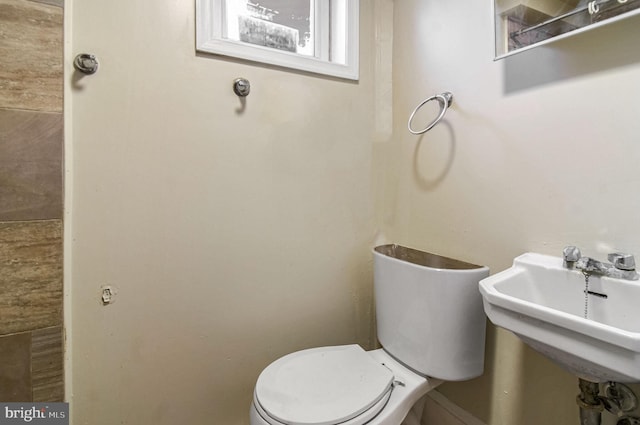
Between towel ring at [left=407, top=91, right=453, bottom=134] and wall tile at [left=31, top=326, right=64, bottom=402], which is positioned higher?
towel ring at [left=407, top=91, right=453, bottom=134]

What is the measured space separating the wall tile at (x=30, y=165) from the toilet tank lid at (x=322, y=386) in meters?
0.85

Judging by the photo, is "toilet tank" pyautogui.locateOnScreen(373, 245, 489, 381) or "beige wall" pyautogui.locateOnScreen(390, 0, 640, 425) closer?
"beige wall" pyautogui.locateOnScreen(390, 0, 640, 425)

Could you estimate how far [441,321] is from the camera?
41.1 inches

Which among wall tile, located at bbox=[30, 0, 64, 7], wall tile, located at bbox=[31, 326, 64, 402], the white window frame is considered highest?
the white window frame

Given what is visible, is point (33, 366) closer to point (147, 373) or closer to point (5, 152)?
point (147, 373)

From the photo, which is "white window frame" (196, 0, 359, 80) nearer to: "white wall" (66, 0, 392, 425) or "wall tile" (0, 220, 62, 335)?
"white wall" (66, 0, 392, 425)

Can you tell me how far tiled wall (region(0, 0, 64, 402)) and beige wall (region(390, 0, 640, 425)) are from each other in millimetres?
1300

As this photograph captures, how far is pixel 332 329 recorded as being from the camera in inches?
58.3

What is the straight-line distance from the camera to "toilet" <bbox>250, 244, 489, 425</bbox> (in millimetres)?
921

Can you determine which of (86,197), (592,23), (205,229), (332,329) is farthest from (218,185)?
(592,23)

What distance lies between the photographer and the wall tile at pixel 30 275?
91 centimetres

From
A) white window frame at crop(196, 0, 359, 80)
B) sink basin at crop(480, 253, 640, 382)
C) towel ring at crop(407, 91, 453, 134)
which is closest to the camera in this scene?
sink basin at crop(480, 253, 640, 382)

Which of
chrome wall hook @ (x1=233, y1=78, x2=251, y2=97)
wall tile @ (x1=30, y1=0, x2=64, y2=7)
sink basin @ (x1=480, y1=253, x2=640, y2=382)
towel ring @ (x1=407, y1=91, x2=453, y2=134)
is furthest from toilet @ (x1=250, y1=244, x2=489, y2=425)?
wall tile @ (x1=30, y1=0, x2=64, y2=7)

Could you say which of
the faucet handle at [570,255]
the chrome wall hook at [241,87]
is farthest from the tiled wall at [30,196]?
the faucet handle at [570,255]
